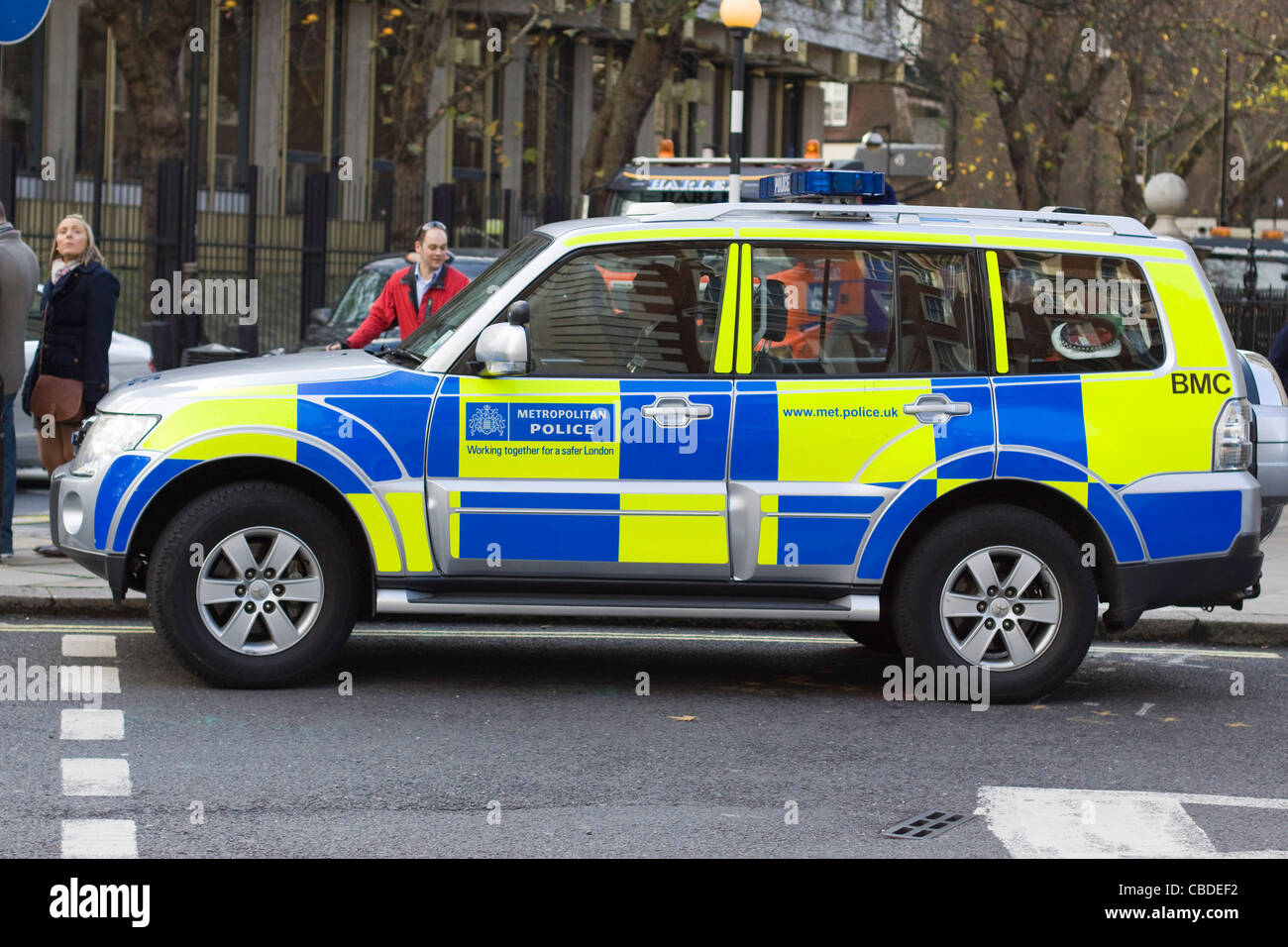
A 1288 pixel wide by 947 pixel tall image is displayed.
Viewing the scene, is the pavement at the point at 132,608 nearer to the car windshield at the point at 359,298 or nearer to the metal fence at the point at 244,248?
the car windshield at the point at 359,298

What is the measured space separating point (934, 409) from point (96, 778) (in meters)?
3.45

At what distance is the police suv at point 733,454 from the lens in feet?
24.7

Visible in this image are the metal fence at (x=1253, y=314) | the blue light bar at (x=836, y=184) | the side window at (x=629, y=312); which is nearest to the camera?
the side window at (x=629, y=312)

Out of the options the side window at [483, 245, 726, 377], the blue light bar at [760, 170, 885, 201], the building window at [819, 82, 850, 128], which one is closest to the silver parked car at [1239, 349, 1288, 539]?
the blue light bar at [760, 170, 885, 201]

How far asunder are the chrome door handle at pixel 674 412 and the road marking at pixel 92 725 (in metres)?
2.26

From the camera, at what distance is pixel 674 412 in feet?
24.9

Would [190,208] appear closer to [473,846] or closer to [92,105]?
[92,105]

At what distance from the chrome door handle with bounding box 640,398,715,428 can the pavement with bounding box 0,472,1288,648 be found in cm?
296

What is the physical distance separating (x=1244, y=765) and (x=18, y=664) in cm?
483

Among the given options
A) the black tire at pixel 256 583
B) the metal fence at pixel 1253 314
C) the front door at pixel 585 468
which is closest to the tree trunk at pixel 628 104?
the metal fence at pixel 1253 314

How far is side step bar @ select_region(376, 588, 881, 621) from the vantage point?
7.60m

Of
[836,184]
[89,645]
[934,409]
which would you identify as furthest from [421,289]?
[934,409]

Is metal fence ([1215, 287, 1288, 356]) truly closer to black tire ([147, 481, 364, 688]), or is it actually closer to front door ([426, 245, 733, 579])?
front door ([426, 245, 733, 579])

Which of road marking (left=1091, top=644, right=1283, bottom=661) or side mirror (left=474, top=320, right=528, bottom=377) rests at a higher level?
A: side mirror (left=474, top=320, right=528, bottom=377)
